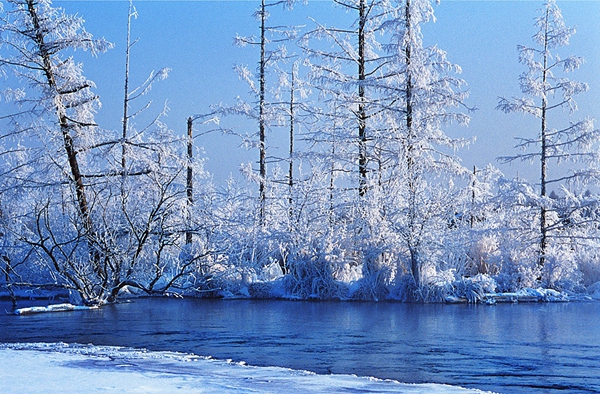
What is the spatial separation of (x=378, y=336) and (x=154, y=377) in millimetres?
5230

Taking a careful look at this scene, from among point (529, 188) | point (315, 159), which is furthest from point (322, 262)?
point (529, 188)

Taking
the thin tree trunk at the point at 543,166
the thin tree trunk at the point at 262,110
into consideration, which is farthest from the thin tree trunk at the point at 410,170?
the thin tree trunk at the point at 262,110

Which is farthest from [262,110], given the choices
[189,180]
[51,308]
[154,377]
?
[154,377]

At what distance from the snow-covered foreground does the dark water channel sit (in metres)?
0.76

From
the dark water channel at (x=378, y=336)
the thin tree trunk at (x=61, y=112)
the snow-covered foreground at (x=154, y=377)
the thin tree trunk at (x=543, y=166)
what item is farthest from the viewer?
the thin tree trunk at (x=543, y=166)

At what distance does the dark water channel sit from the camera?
850cm

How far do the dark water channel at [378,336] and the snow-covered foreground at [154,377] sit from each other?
76 centimetres

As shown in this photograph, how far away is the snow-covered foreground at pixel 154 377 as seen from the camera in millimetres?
6668

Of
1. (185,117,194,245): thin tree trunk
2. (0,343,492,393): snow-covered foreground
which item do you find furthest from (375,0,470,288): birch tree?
(0,343,492,393): snow-covered foreground

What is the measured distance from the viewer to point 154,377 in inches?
286

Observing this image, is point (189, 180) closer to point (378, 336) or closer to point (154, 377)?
point (378, 336)

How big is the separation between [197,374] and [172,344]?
3083mm

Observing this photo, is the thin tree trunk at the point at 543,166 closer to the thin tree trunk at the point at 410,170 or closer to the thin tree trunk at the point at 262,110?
the thin tree trunk at the point at 410,170

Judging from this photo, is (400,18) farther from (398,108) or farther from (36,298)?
(36,298)
